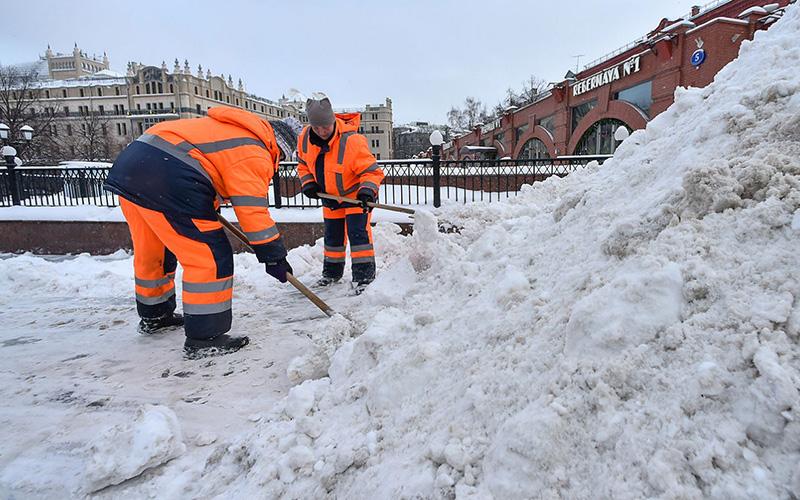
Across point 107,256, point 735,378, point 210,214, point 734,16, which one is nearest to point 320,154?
point 210,214

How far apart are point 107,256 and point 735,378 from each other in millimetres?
7570

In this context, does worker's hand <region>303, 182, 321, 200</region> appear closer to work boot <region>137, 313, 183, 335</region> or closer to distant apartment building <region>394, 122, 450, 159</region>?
work boot <region>137, 313, 183, 335</region>

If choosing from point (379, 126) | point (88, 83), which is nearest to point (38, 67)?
point (88, 83)

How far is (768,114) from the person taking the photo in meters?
1.85

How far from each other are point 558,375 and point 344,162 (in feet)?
10.6

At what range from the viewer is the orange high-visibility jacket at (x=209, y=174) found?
2664 millimetres

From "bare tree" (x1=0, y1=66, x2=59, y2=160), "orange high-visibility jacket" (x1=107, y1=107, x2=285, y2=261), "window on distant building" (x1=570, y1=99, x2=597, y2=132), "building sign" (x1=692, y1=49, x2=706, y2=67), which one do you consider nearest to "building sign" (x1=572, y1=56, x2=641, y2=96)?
"window on distant building" (x1=570, y1=99, x2=597, y2=132)

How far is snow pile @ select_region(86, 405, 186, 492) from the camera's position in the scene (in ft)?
5.52

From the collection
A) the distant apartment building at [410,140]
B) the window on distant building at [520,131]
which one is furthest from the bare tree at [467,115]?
the window on distant building at [520,131]

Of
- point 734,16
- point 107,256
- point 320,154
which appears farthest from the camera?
point 734,16

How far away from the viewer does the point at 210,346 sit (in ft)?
9.50

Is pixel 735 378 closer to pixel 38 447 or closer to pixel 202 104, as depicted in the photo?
pixel 38 447

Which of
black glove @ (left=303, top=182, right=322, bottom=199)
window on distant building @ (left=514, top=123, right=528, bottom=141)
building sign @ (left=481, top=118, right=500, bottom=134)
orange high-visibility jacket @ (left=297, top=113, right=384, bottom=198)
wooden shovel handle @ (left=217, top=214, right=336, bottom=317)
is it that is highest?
building sign @ (left=481, top=118, right=500, bottom=134)

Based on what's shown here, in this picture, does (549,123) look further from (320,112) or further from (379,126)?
(379,126)
